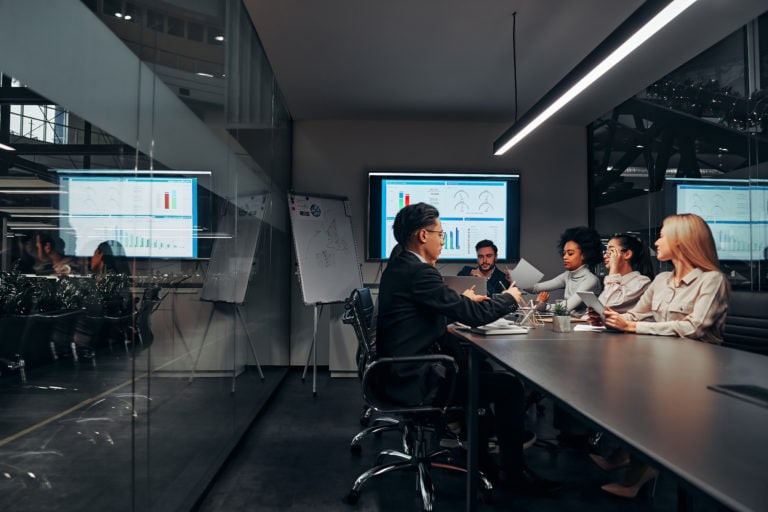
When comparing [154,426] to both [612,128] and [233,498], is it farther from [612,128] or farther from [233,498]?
[612,128]

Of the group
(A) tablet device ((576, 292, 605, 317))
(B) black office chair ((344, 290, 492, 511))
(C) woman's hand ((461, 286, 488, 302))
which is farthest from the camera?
(C) woman's hand ((461, 286, 488, 302))

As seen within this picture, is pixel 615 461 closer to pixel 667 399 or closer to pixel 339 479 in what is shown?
pixel 339 479

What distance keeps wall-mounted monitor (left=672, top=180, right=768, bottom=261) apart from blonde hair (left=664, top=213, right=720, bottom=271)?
90 centimetres

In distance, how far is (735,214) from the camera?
11.0 feet

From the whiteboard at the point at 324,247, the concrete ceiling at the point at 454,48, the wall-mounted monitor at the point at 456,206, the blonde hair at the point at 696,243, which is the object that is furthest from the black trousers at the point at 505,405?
the wall-mounted monitor at the point at 456,206

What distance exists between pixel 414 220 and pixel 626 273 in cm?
199

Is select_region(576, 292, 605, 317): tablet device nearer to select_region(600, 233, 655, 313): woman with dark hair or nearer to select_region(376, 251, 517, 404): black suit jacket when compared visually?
select_region(376, 251, 517, 404): black suit jacket

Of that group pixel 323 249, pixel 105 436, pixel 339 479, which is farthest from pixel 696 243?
pixel 323 249

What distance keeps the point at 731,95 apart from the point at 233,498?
4.14 metres

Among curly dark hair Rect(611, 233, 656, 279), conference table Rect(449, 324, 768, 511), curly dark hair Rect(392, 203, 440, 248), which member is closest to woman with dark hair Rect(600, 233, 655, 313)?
curly dark hair Rect(611, 233, 656, 279)

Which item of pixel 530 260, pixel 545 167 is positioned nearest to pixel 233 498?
pixel 530 260

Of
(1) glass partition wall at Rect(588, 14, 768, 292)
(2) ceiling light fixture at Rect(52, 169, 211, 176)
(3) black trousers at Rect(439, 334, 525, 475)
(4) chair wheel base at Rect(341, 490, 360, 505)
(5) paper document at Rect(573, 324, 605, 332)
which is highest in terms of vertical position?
(1) glass partition wall at Rect(588, 14, 768, 292)

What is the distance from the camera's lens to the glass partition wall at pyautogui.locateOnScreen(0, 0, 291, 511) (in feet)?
3.18

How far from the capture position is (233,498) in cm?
241
